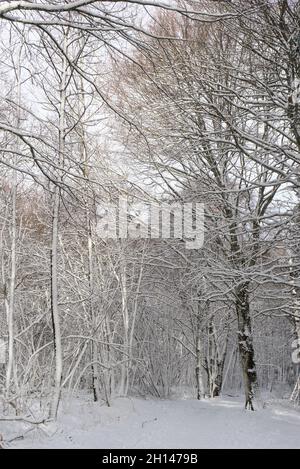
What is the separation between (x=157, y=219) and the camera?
32.5ft

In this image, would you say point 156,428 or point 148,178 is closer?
point 156,428

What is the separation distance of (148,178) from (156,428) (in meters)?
5.37

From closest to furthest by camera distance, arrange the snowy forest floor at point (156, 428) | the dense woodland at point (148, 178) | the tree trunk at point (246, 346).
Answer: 1. the dense woodland at point (148, 178)
2. the snowy forest floor at point (156, 428)
3. the tree trunk at point (246, 346)

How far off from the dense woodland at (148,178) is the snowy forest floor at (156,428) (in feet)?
1.70

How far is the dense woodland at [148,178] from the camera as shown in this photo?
192 inches

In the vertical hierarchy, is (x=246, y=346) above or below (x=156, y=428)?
above

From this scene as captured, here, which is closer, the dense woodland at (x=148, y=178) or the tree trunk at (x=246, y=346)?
the dense woodland at (x=148, y=178)

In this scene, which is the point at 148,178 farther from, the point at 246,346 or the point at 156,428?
the point at 156,428

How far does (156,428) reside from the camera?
7.48 meters

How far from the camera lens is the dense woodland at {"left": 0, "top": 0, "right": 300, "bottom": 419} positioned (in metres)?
4.88

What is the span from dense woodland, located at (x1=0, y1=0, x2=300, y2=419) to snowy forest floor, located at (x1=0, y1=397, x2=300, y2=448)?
0.52 meters

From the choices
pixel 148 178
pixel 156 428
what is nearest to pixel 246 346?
pixel 156 428
